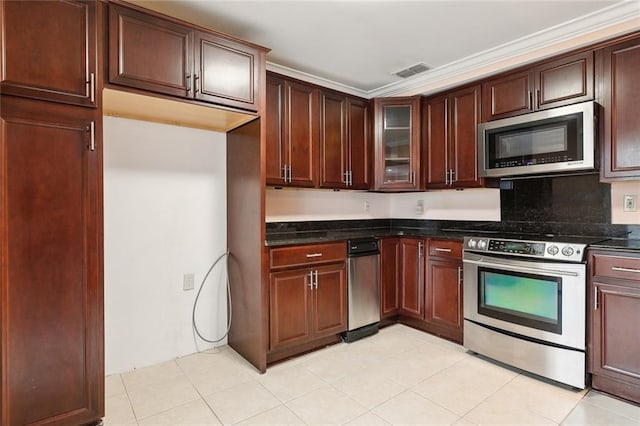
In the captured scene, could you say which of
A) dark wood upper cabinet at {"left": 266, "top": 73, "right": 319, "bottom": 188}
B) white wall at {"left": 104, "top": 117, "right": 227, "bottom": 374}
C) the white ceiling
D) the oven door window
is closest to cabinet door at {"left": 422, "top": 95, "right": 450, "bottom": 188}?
the white ceiling

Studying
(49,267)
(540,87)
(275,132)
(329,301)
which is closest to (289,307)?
(329,301)

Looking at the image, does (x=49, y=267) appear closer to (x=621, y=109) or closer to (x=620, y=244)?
(x=620, y=244)

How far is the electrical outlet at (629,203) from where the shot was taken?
2416 millimetres

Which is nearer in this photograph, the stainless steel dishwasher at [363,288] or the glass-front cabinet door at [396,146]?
the stainless steel dishwasher at [363,288]

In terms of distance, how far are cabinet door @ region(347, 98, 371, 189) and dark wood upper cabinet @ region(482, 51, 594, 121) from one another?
111 cm

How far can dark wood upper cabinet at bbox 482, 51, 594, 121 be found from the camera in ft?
7.79

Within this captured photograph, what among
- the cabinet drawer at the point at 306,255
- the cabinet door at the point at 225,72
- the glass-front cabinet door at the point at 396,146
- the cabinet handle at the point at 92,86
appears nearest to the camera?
the cabinet handle at the point at 92,86

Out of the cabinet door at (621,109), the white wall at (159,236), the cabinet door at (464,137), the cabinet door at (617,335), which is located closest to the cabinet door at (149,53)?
the white wall at (159,236)

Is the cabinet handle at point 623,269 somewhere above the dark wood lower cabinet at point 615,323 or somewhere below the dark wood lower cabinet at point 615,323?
above

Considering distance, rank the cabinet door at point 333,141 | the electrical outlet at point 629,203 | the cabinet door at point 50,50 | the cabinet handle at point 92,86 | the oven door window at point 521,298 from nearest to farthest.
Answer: the cabinet door at point 50,50 → the cabinet handle at point 92,86 → the oven door window at point 521,298 → the electrical outlet at point 629,203 → the cabinet door at point 333,141

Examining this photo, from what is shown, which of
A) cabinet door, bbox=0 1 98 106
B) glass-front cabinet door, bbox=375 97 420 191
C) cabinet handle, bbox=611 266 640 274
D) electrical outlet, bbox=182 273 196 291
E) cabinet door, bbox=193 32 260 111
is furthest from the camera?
glass-front cabinet door, bbox=375 97 420 191

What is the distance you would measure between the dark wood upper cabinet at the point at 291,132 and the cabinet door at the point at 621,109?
2114mm

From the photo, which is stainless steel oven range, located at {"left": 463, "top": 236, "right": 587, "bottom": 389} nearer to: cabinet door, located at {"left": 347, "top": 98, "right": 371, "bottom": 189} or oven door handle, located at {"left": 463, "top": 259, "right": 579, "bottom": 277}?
oven door handle, located at {"left": 463, "top": 259, "right": 579, "bottom": 277}

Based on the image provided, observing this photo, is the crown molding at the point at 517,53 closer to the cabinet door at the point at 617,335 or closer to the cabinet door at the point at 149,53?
the cabinet door at the point at 149,53
